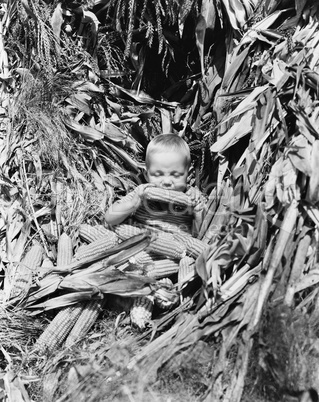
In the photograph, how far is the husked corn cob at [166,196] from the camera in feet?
11.1

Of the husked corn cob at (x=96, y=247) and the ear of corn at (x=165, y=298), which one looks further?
the husked corn cob at (x=96, y=247)

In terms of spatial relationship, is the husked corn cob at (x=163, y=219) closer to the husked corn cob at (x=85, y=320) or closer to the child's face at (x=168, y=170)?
the child's face at (x=168, y=170)

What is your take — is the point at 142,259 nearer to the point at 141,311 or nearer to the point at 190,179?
the point at 141,311

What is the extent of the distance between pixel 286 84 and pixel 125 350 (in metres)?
1.52

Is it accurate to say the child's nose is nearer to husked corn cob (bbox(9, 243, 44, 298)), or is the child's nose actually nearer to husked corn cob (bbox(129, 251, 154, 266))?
husked corn cob (bbox(129, 251, 154, 266))

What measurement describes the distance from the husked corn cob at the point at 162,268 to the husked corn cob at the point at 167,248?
0.04 m

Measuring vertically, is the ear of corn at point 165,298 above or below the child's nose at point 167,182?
below

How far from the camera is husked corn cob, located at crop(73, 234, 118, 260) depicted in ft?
10.8

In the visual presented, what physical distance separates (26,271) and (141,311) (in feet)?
2.16

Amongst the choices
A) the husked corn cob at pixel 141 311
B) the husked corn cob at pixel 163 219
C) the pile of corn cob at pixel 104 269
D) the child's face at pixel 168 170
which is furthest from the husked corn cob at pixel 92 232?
the husked corn cob at pixel 141 311

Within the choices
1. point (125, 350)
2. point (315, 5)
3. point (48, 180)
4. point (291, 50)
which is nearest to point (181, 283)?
point (125, 350)

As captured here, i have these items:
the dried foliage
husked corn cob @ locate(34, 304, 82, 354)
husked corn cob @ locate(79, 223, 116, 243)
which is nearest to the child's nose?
the dried foliage

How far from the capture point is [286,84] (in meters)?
3.23

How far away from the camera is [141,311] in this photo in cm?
305
